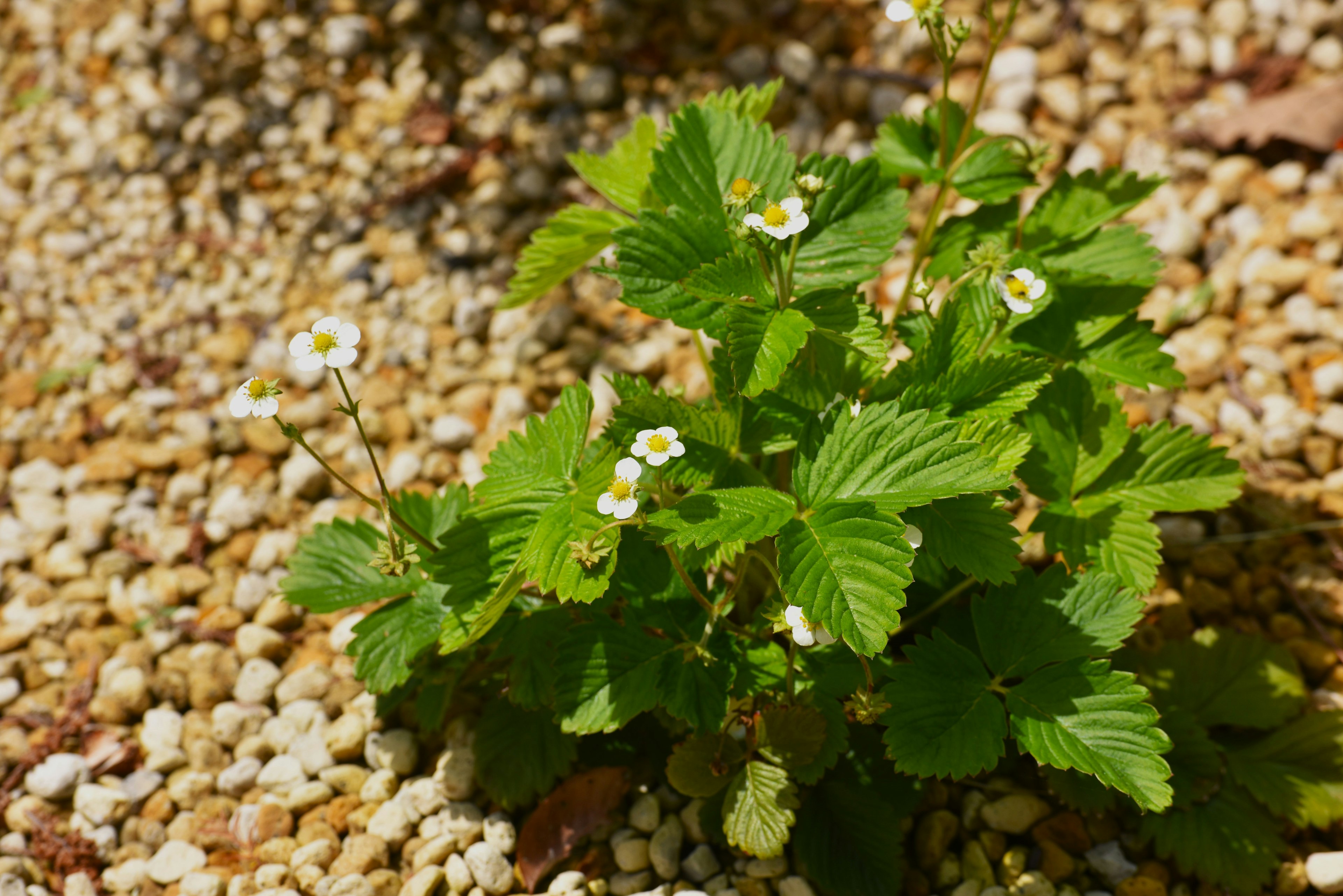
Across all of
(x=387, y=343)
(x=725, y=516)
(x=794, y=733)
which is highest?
(x=725, y=516)

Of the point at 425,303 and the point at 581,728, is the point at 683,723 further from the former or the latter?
the point at 425,303

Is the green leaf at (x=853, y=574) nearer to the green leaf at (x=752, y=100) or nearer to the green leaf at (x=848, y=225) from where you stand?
the green leaf at (x=848, y=225)

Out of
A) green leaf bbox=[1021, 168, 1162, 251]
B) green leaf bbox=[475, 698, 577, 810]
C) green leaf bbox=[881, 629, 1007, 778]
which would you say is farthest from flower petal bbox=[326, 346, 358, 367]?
green leaf bbox=[1021, 168, 1162, 251]

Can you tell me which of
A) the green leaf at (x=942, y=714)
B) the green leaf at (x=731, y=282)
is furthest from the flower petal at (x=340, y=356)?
the green leaf at (x=942, y=714)

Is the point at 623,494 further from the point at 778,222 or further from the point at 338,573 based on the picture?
the point at 338,573

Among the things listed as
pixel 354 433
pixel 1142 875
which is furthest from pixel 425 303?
pixel 1142 875

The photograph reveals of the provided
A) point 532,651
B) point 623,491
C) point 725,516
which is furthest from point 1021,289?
point 532,651
